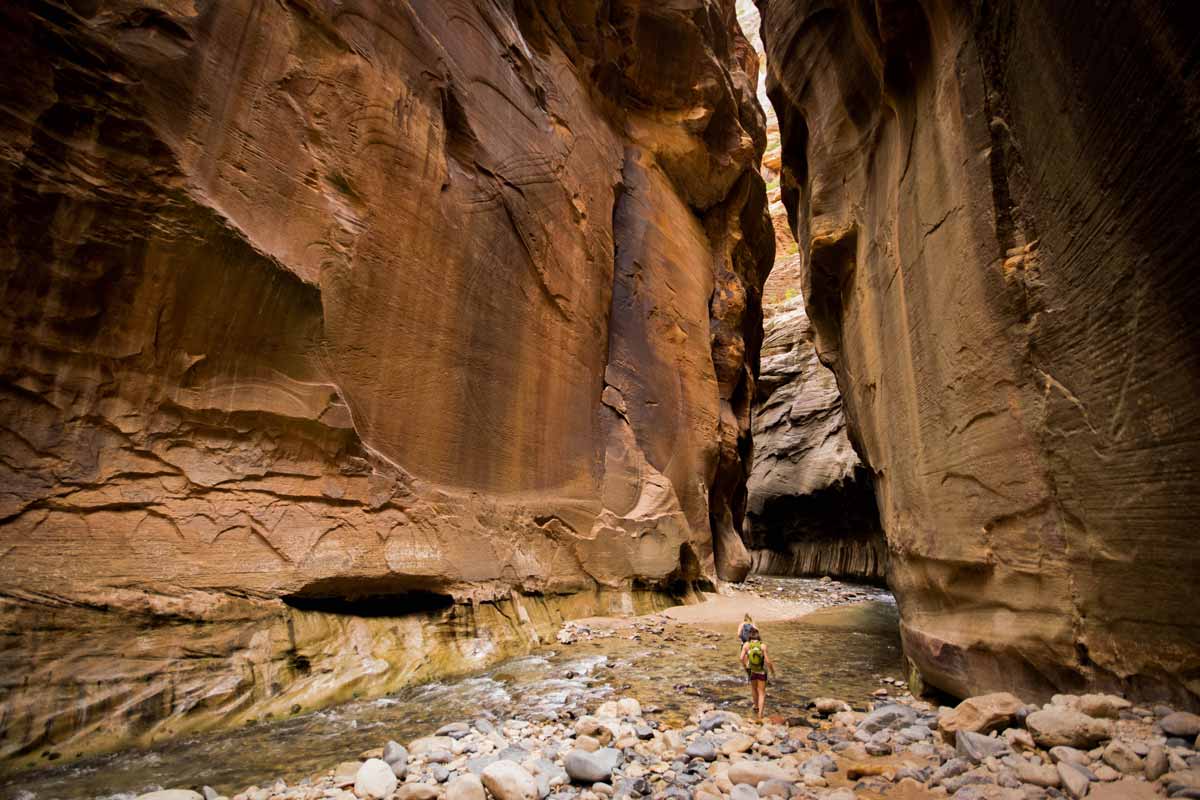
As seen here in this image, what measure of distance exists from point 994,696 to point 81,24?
29.7 feet

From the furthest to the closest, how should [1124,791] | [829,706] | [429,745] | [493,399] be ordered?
[493,399]
[829,706]
[429,745]
[1124,791]

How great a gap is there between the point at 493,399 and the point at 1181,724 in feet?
26.2

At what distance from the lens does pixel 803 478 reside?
25328 millimetres

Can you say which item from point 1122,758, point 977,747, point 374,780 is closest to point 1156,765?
point 1122,758

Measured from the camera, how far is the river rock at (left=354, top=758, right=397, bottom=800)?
3.44 meters

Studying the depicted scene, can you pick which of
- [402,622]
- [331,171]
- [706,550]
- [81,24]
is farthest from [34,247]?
[706,550]

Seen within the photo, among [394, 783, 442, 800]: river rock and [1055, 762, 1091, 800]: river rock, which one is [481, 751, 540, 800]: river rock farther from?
[1055, 762, 1091, 800]: river rock

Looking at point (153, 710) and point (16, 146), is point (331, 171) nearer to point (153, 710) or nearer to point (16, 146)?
point (16, 146)

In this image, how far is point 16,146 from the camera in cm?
492

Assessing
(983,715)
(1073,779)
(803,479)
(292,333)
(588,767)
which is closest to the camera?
(1073,779)

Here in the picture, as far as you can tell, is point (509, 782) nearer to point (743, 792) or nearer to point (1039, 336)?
point (743, 792)

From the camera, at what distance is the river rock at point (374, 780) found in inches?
135

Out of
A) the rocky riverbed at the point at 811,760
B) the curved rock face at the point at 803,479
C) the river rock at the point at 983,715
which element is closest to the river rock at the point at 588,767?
the rocky riverbed at the point at 811,760

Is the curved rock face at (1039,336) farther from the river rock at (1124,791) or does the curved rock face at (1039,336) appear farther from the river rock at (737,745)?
the river rock at (737,745)
